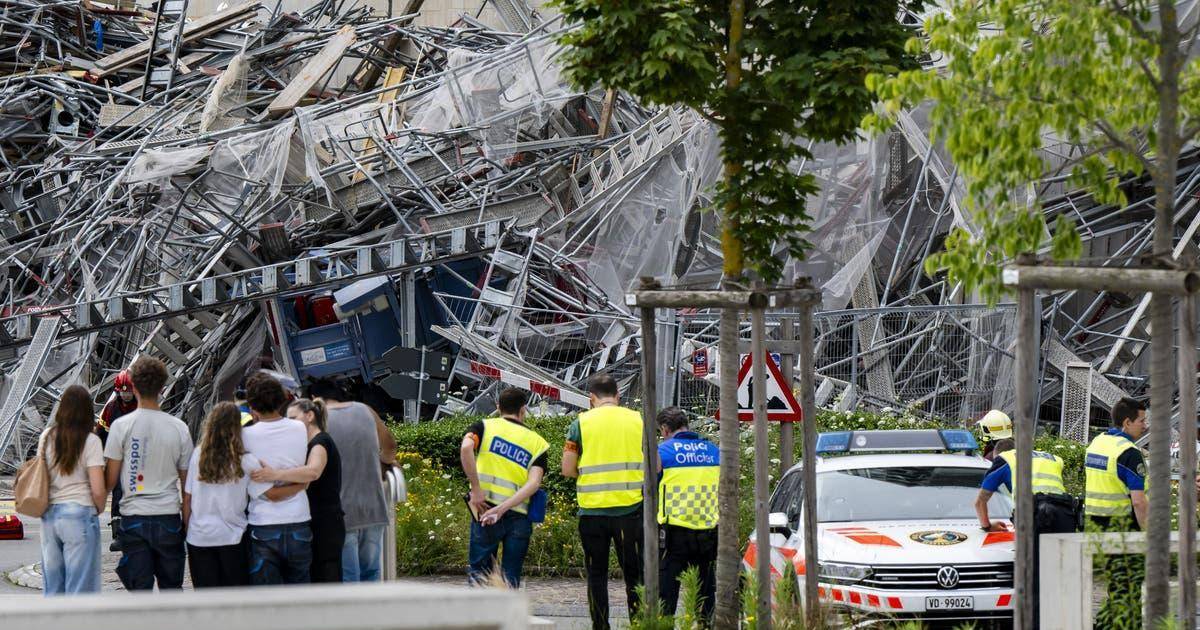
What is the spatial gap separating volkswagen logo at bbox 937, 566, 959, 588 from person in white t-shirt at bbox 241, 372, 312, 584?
375cm

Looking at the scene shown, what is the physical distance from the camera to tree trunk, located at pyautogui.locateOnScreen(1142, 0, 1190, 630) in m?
6.38

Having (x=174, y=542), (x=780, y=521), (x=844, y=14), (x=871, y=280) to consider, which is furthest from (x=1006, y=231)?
(x=871, y=280)

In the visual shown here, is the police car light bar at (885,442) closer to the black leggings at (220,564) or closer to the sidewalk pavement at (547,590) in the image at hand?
the sidewalk pavement at (547,590)

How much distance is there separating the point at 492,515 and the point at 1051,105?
13.7 ft

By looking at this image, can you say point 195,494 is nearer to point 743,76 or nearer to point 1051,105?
point 743,76

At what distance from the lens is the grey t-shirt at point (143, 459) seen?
8141 millimetres

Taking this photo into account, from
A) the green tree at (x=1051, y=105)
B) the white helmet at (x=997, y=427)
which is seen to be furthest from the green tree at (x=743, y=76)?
the white helmet at (x=997, y=427)

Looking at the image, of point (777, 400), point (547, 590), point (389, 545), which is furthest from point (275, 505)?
point (547, 590)

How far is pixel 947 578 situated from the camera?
9094 mm

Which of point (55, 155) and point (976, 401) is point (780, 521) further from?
point (55, 155)

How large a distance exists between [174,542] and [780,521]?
3.70 meters

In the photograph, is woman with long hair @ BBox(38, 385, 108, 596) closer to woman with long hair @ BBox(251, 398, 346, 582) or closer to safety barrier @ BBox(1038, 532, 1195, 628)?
woman with long hair @ BBox(251, 398, 346, 582)

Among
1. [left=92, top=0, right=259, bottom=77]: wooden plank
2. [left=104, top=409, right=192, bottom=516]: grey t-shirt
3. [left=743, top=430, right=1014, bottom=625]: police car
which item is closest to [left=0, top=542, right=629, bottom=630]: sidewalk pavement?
[left=743, top=430, right=1014, bottom=625]: police car

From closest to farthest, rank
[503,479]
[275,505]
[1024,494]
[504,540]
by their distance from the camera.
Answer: [1024,494]
[275,505]
[503,479]
[504,540]
